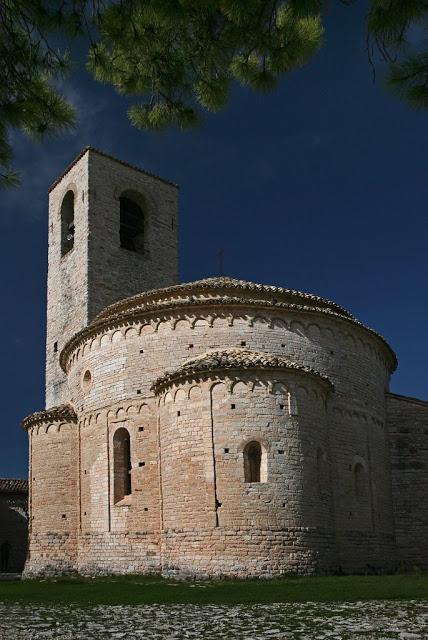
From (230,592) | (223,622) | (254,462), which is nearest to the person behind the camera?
(223,622)

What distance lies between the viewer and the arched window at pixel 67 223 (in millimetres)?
30047

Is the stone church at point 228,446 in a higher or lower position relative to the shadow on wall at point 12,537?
higher

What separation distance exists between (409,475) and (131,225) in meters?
16.1

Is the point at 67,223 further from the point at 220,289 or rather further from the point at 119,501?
the point at 119,501

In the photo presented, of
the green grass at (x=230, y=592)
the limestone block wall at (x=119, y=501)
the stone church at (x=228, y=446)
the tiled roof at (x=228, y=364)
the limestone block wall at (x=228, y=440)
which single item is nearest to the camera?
the green grass at (x=230, y=592)

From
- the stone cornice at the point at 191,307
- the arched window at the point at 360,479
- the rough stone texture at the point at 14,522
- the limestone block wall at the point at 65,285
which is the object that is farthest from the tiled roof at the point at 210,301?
the rough stone texture at the point at 14,522

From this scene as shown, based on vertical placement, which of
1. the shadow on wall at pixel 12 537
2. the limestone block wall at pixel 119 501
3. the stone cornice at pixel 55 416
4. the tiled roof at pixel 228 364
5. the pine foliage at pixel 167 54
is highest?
the pine foliage at pixel 167 54

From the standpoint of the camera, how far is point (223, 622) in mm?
7797

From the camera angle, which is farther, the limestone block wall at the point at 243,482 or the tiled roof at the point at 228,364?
the tiled roof at the point at 228,364

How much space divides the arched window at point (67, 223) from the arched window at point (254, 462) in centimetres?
1597

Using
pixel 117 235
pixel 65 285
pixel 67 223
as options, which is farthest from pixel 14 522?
pixel 117 235

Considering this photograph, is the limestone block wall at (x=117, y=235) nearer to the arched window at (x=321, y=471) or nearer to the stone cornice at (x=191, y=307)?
the stone cornice at (x=191, y=307)

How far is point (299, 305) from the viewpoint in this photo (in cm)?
1991

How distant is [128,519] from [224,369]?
4774 mm
